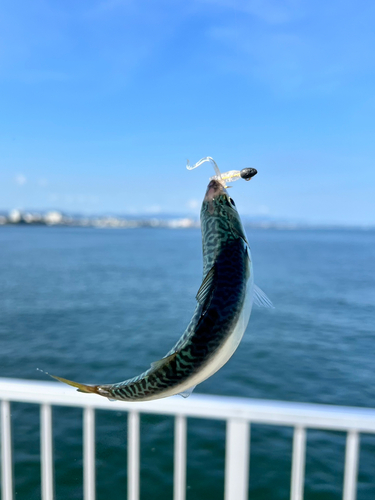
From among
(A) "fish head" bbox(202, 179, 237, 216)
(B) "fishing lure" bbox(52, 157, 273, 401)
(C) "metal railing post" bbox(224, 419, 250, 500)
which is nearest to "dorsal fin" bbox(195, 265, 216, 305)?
(B) "fishing lure" bbox(52, 157, 273, 401)

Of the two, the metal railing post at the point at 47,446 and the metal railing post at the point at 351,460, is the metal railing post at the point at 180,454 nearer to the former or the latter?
the metal railing post at the point at 47,446

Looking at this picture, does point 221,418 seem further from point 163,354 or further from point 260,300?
point 163,354

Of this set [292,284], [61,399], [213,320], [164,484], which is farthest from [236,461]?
[292,284]

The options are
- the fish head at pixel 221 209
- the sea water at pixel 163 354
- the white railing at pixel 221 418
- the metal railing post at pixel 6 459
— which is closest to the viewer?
the fish head at pixel 221 209

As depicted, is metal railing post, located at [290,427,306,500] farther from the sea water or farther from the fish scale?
the fish scale

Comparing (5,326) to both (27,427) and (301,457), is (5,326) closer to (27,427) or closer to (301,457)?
(27,427)

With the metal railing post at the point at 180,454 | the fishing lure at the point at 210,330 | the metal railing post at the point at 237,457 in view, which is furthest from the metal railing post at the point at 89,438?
the fishing lure at the point at 210,330
